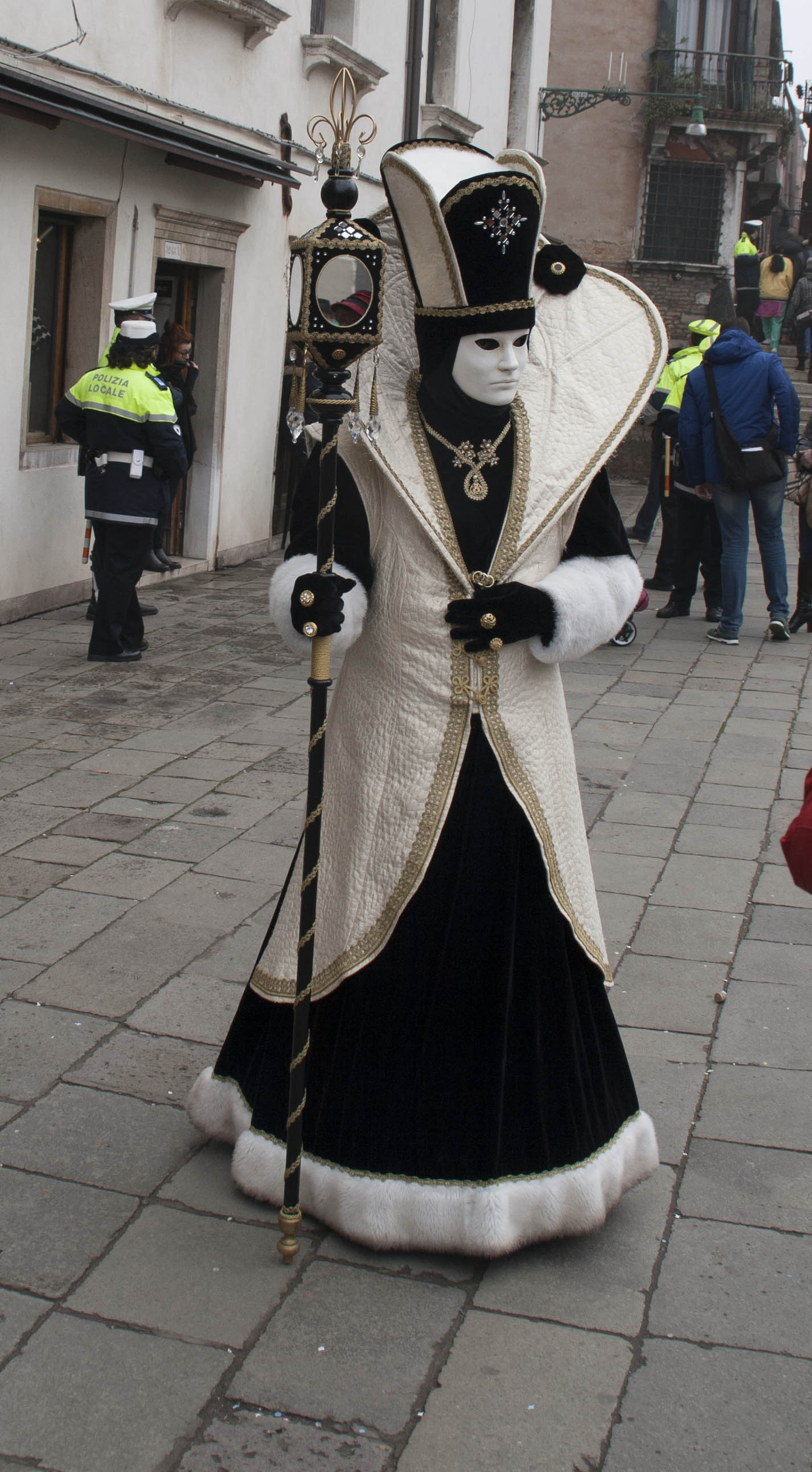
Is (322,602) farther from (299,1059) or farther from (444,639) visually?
(299,1059)

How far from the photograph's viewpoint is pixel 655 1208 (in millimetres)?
3242

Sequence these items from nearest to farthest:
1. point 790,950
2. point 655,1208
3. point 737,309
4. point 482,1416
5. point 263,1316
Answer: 1. point 482,1416
2. point 263,1316
3. point 655,1208
4. point 790,950
5. point 737,309

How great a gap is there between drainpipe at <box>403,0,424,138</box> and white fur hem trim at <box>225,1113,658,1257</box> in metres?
13.4

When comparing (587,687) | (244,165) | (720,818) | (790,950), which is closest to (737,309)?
(244,165)

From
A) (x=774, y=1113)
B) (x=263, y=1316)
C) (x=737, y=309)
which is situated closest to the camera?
(x=263, y=1316)

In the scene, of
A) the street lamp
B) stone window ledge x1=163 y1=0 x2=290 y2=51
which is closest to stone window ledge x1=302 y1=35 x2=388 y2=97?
stone window ledge x1=163 y1=0 x2=290 y2=51

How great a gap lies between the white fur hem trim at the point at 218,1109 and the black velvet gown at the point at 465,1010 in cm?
25

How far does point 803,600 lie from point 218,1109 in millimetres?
7405

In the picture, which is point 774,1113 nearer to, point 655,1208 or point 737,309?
point 655,1208

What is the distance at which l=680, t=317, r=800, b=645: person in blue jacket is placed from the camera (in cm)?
915

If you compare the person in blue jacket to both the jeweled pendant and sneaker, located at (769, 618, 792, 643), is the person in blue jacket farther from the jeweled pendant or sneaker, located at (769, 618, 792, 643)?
the jeweled pendant

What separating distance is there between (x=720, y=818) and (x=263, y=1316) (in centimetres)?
371

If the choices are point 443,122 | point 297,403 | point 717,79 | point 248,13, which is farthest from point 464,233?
point 717,79

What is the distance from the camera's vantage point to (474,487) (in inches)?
118
